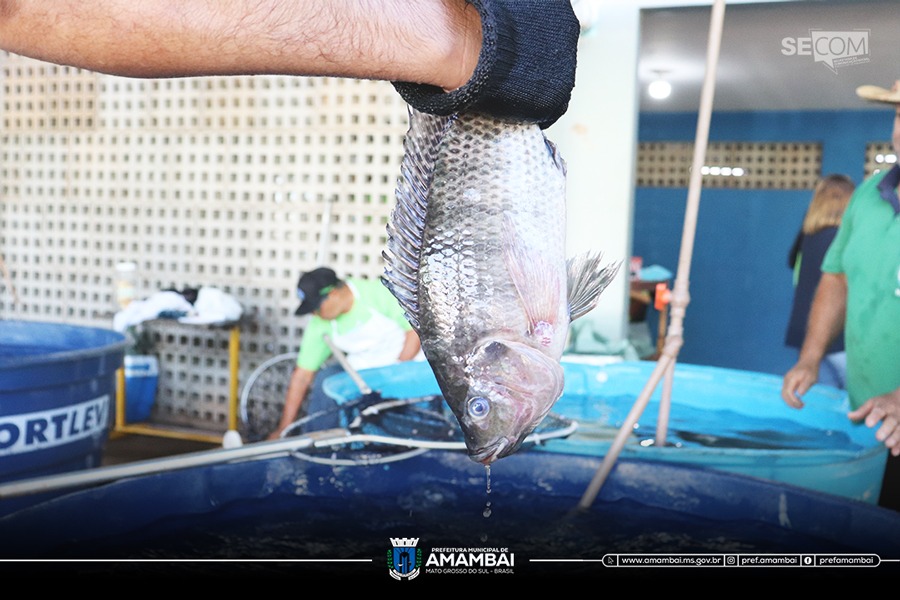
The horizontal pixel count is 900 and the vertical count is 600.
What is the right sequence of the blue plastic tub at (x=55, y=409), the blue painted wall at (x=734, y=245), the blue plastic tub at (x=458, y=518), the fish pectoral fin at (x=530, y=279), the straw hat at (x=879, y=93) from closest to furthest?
1. the fish pectoral fin at (x=530, y=279)
2. the blue plastic tub at (x=458, y=518)
3. the straw hat at (x=879, y=93)
4. the blue plastic tub at (x=55, y=409)
5. the blue painted wall at (x=734, y=245)

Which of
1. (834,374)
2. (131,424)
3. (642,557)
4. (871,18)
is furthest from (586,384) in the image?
(131,424)

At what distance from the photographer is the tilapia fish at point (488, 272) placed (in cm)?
78

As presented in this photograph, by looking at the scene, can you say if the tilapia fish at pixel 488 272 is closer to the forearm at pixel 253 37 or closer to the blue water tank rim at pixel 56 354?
the forearm at pixel 253 37

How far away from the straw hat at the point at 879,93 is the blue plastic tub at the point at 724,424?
64 cm

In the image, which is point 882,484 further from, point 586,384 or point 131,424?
point 131,424

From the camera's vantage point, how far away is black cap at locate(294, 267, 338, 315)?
2.70 metres

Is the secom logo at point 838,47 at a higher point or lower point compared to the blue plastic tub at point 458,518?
higher

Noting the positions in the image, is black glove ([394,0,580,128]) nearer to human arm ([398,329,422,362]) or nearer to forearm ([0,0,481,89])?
forearm ([0,0,481,89])

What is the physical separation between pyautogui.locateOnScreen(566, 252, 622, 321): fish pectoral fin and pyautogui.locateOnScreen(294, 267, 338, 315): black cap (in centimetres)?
191

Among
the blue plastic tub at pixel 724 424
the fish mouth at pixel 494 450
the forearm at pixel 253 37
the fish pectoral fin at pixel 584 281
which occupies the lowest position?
the blue plastic tub at pixel 724 424

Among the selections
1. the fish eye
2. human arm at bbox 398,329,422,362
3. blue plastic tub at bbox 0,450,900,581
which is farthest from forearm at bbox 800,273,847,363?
the fish eye

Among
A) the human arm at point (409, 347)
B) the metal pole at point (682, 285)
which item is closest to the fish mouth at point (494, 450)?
the metal pole at point (682, 285)

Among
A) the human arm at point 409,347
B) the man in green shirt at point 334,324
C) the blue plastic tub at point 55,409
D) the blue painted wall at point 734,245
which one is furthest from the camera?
the man in green shirt at point 334,324

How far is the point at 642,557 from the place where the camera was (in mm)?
1699
